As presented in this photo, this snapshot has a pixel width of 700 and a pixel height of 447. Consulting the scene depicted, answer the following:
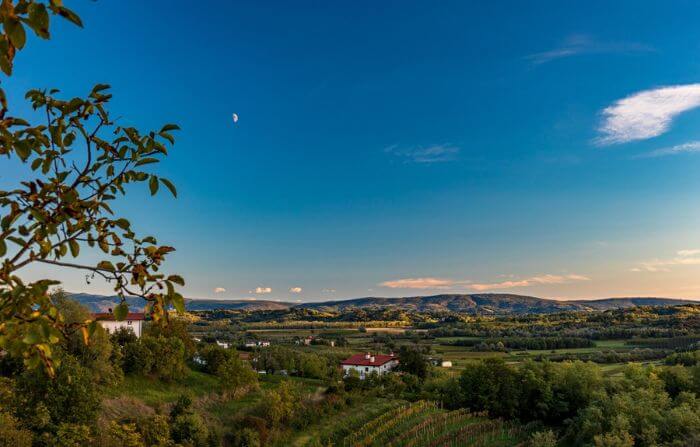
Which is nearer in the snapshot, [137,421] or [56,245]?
[56,245]

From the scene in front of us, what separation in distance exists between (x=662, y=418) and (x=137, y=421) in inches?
1758

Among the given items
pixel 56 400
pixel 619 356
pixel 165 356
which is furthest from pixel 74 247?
pixel 619 356

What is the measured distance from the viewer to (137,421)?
114 feet

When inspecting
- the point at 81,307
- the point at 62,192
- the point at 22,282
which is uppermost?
the point at 62,192

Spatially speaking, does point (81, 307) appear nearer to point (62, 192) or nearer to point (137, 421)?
point (137, 421)

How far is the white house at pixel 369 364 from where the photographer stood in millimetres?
83750

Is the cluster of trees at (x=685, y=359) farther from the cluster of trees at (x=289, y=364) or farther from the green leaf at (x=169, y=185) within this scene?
the green leaf at (x=169, y=185)

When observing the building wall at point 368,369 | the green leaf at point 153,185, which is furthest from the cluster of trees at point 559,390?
the green leaf at point 153,185

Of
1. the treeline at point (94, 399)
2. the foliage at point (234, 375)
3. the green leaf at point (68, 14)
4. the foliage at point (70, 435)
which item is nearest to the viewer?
the green leaf at point (68, 14)

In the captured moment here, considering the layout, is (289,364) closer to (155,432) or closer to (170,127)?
(155,432)

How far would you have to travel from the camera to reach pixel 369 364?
8475 centimetres

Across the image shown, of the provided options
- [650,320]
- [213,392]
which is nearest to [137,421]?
[213,392]

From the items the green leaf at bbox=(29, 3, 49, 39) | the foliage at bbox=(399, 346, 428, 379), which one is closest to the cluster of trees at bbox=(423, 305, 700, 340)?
the foliage at bbox=(399, 346, 428, 379)

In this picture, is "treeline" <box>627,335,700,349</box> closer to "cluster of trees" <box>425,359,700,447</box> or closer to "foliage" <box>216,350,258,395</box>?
"cluster of trees" <box>425,359,700,447</box>
